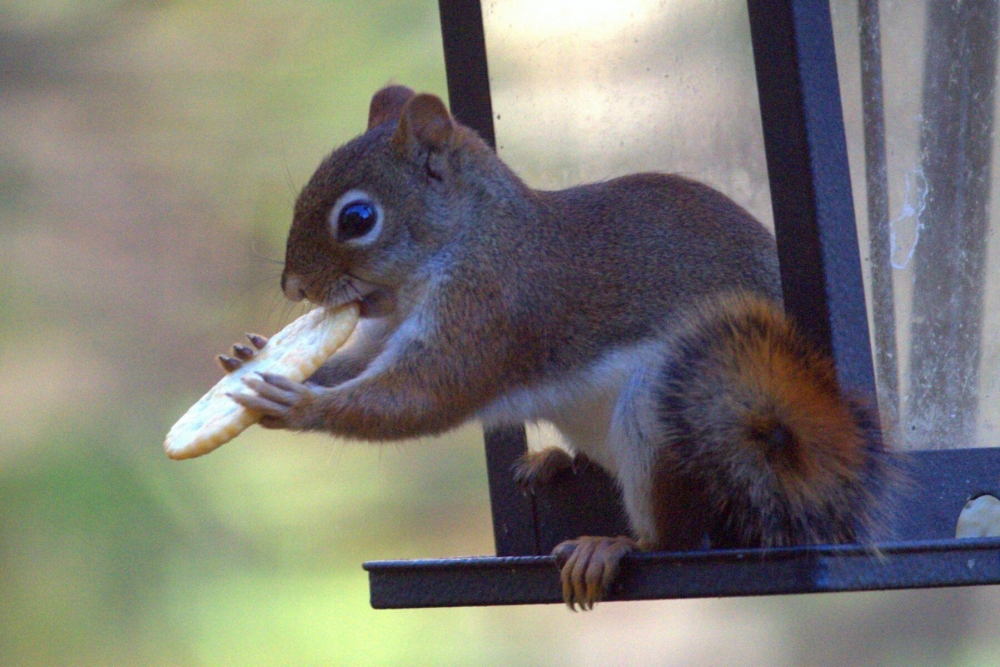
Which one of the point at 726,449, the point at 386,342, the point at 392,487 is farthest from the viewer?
the point at 392,487

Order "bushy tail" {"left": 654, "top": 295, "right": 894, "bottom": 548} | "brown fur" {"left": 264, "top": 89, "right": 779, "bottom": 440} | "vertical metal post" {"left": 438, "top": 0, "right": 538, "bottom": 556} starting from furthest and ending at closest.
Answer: "vertical metal post" {"left": 438, "top": 0, "right": 538, "bottom": 556}, "brown fur" {"left": 264, "top": 89, "right": 779, "bottom": 440}, "bushy tail" {"left": 654, "top": 295, "right": 894, "bottom": 548}

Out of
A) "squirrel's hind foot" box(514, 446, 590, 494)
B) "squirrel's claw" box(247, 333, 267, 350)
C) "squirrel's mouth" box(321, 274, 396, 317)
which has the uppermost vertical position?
"squirrel's mouth" box(321, 274, 396, 317)

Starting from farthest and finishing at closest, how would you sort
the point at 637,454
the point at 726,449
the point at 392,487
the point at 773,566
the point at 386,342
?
1. the point at 392,487
2. the point at 386,342
3. the point at 637,454
4. the point at 726,449
5. the point at 773,566

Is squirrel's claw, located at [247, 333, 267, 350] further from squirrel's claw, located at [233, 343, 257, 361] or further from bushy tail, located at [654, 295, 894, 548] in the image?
bushy tail, located at [654, 295, 894, 548]

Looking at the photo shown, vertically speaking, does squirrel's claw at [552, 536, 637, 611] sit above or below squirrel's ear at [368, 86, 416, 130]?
below

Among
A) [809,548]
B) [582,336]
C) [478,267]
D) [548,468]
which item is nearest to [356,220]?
[478,267]

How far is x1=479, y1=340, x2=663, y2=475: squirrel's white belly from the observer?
4.11ft

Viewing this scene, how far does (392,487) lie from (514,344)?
6.13 ft

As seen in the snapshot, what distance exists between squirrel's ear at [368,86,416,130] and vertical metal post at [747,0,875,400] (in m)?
0.49

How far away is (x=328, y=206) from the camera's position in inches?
50.6

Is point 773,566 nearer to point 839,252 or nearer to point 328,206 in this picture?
point 839,252

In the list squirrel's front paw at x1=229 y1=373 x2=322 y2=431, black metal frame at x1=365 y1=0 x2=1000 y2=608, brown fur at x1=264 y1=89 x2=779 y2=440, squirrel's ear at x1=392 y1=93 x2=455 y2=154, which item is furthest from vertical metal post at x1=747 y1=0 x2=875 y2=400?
squirrel's front paw at x1=229 y1=373 x2=322 y2=431

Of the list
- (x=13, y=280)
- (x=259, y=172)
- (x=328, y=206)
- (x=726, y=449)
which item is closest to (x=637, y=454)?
(x=726, y=449)

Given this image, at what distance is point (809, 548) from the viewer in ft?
3.26
